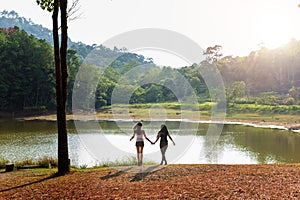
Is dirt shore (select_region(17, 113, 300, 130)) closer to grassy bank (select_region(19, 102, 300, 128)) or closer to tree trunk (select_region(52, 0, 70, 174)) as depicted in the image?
Result: grassy bank (select_region(19, 102, 300, 128))

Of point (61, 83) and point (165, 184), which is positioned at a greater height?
point (61, 83)

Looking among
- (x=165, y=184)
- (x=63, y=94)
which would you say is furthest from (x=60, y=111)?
(x=165, y=184)

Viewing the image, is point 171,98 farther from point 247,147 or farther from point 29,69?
point 247,147

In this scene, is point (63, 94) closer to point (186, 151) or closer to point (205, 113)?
point (186, 151)

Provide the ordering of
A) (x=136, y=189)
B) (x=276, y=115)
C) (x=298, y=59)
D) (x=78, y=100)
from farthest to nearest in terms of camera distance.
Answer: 1. (x=298, y=59)
2. (x=78, y=100)
3. (x=276, y=115)
4. (x=136, y=189)

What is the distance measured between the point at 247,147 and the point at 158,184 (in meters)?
23.3

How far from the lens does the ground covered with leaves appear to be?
814 cm

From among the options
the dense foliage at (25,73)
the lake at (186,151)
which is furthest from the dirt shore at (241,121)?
the lake at (186,151)

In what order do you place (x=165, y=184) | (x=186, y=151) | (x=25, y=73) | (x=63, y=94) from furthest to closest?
(x=25, y=73)
(x=186, y=151)
(x=63, y=94)
(x=165, y=184)

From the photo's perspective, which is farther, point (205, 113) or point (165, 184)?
point (205, 113)

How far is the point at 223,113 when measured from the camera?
2613 inches

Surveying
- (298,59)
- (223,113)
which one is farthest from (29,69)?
(298,59)

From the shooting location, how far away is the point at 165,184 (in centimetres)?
940

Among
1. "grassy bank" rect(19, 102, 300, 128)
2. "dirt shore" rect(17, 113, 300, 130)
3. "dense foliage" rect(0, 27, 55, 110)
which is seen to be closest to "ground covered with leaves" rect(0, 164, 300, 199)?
"dirt shore" rect(17, 113, 300, 130)
